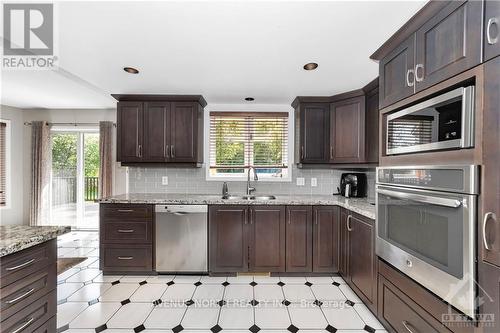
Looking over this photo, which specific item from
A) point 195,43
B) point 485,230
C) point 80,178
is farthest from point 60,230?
point 80,178

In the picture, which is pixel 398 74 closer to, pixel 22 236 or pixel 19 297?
pixel 22 236

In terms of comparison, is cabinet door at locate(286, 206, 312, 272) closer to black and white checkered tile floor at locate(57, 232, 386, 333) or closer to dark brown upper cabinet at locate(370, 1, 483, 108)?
black and white checkered tile floor at locate(57, 232, 386, 333)

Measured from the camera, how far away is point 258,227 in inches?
109

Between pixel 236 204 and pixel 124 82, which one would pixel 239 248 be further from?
pixel 124 82

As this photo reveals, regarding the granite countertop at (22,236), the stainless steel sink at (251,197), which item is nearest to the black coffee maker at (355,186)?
the stainless steel sink at (251,197)

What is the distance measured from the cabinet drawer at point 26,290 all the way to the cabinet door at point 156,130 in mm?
1838

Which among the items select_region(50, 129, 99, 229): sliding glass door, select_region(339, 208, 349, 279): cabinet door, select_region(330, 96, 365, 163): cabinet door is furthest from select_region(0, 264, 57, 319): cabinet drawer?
select_region(50, 129, 99, 229): sliding glass door

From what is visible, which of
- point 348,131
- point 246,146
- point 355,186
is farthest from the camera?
point 246,146

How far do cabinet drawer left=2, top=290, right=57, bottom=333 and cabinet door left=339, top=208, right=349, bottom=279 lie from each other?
2.61 meters

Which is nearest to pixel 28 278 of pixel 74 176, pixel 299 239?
pixel 299 239

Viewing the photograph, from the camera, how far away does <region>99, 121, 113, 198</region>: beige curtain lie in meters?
4.13

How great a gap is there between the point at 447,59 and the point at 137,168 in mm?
3697

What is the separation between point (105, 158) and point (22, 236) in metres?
3.34

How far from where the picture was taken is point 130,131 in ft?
9.99
